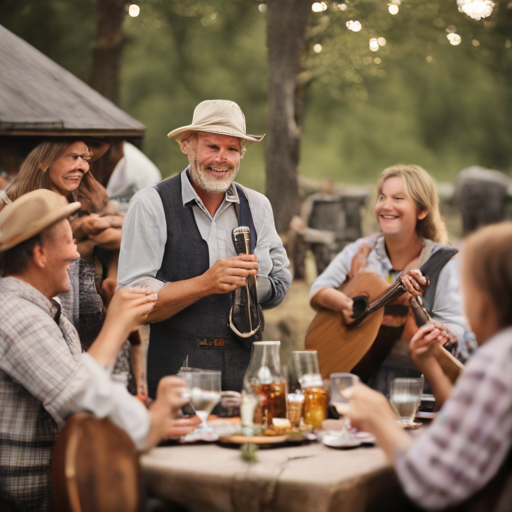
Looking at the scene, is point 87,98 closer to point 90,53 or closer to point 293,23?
point 293,23

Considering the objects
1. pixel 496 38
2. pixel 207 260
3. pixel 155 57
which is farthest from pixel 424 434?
pixel 155 57

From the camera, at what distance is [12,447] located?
199cm

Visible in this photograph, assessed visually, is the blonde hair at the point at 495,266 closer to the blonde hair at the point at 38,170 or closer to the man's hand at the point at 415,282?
the man's hand at the point at 415,282

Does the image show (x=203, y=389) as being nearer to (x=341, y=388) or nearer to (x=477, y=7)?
(x=341, y=388)

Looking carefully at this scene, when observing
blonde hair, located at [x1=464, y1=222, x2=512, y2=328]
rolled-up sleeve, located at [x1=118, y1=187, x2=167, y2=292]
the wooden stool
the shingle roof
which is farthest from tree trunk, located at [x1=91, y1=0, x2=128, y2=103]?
blonde hair, located at [x1=464, y1=222, x2=512, y2=328]

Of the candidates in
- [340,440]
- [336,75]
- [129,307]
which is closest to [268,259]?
[129,307]

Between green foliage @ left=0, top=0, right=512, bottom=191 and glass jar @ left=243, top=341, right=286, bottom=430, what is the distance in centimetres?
588

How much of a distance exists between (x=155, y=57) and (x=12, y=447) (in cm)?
1282

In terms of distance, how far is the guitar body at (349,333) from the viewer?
125 inches

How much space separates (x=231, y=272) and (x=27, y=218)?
0.83 metres

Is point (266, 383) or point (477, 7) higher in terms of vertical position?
point (477, 7)

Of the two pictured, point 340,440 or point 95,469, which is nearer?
point 95,469

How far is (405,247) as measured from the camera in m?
3.22

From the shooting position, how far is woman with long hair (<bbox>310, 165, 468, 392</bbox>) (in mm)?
3006
